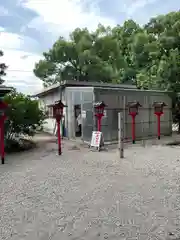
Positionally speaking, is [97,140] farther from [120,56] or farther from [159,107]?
[120,56]

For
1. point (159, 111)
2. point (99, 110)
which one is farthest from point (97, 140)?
point (159, 111)

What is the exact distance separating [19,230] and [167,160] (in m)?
5.85

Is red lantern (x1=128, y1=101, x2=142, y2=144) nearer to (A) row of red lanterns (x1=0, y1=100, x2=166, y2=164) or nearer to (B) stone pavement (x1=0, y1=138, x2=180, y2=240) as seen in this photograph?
(A) row of red lanterns (x1=0, y1=100, x2=166, y2=164)

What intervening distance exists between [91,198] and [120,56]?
2544 centimetres

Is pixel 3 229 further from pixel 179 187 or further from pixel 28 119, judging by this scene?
pixel 28 119

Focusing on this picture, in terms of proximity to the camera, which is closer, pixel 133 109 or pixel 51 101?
pixel 133 109

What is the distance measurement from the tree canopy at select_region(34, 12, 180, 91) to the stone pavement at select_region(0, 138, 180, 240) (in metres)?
8.82

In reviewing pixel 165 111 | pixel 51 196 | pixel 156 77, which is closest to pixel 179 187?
pixel 51 196

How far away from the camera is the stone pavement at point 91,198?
3.65 m

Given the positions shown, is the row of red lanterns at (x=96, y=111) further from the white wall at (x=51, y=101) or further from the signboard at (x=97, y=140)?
the white wall at (x=51, y=101)

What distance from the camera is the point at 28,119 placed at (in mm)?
10945

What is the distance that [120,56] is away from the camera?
94.6ft

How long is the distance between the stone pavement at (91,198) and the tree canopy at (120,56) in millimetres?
8818

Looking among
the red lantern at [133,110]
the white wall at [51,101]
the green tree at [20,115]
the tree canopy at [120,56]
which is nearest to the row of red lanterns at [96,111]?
the red lantern at [133,110]
